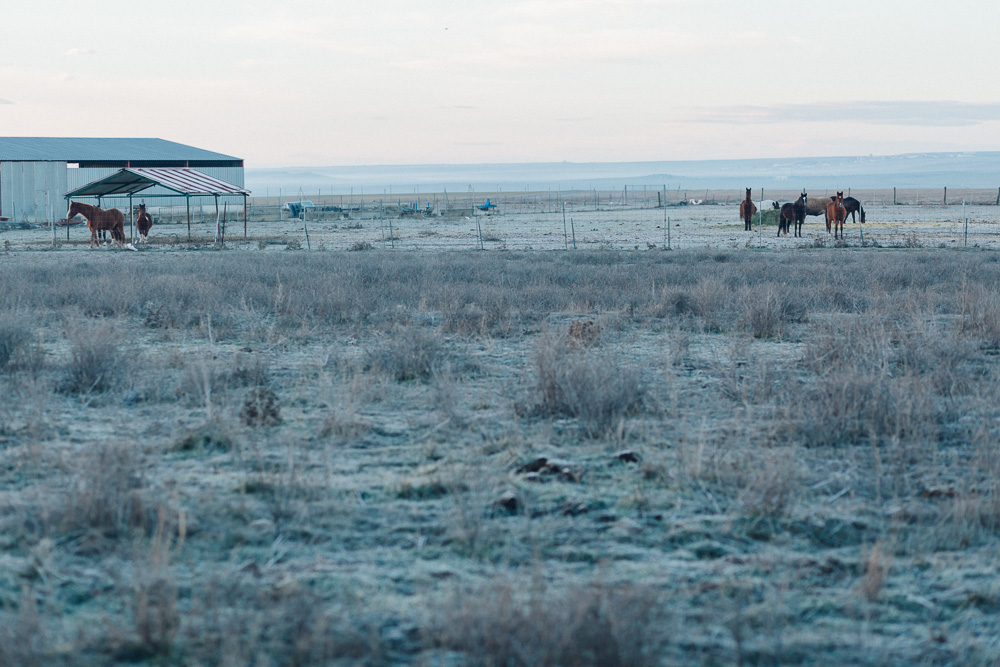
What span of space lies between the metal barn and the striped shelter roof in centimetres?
1147

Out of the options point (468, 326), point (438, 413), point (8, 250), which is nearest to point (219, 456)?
point (438, 413)

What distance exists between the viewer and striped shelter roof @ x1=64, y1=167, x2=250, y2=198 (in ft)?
Result: 113

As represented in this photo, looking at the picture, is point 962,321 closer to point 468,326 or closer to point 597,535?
point 468,326

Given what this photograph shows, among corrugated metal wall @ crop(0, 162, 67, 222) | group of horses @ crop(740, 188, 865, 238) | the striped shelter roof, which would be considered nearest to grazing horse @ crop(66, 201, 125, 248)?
the striped shelter roof

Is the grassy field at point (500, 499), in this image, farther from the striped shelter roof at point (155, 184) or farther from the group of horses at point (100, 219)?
the striped shelter roof at point (155, 184)

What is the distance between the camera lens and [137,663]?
3506 millimetres

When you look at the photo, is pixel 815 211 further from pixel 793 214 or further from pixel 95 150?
pixel 95 150

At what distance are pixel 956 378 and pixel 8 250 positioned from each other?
30450 mm

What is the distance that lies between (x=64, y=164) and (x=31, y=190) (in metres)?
2.95

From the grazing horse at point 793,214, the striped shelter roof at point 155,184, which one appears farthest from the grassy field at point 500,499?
the grazing horse at point 793,214

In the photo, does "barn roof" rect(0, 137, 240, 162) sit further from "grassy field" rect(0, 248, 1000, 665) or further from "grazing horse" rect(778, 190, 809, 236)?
"grassy field" rect(0, 248, 1000, 665)

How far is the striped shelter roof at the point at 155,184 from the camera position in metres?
34.6

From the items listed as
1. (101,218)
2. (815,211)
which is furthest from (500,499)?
(815,211)

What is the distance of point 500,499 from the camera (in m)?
5.31
